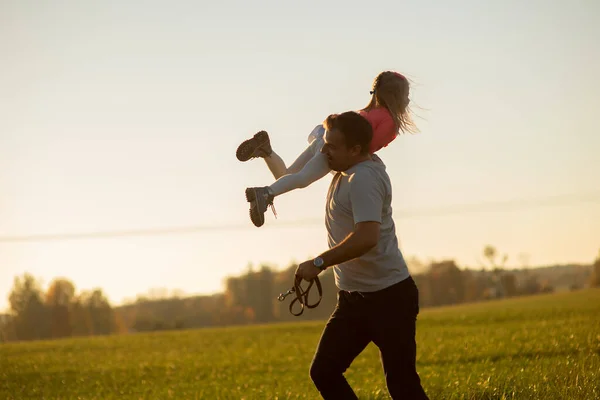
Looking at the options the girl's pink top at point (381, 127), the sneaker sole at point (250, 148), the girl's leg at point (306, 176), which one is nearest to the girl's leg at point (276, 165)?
the sneaker sole at point (250, 148)

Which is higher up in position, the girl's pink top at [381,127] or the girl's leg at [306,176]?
the girl's pink top at [381,127]

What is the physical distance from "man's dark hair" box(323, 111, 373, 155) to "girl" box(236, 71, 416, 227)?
52 cm

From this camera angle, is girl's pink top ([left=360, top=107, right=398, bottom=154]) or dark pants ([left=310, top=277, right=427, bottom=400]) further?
girl's pink top ([left=360, top=107, right=398, bottom=154])

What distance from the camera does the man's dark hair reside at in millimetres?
5820

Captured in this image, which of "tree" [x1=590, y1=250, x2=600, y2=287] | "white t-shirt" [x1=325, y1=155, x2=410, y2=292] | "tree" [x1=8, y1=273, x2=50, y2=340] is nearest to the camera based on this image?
"white t-shirt" [x1=325, y1=155, x2=410, y2=292]

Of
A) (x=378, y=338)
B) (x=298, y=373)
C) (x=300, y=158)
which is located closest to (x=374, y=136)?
(x=300, y=158)

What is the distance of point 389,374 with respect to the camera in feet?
19.3

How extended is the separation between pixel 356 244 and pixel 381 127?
1256 mm

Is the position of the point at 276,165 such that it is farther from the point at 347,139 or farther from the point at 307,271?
the point at 307,271

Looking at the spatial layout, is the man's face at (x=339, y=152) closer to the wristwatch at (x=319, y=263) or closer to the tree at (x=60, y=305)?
the wristwatch at (x=319, y=263)

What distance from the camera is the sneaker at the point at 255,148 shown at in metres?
7.27

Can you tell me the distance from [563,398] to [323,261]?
3467 millimetres

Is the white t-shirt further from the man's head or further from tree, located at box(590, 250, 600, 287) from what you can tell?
tree, located at box(590, 250, 600, 287)

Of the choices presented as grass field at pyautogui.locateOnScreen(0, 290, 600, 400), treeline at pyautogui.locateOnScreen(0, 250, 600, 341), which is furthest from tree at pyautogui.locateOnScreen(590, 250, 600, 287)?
grass field at pyautogui.locateOnScreen(0, 290, 600, 400)
